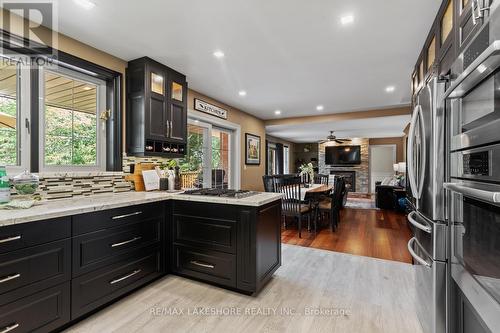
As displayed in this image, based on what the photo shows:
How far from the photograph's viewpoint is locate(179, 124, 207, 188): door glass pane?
3857mm

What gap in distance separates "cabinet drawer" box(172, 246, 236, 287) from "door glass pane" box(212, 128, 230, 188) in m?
2.22

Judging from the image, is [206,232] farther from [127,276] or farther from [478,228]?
[478,228]

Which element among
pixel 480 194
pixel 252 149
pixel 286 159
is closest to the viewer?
pixel 480 194

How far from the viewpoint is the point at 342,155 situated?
33.6 feet

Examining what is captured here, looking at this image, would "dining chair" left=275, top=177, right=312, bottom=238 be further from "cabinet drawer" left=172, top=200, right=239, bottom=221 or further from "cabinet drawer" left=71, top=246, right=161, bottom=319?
"cabinet drawer" left=71, top=246, right=161, bottom=319

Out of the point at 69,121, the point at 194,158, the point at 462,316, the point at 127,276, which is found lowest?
the point at 127,276

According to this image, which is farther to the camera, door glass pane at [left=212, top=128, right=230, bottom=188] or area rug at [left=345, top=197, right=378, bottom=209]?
area rug at [left=345, top=197, right=378, bottom=209]

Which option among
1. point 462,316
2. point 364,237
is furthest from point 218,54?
point 364,237

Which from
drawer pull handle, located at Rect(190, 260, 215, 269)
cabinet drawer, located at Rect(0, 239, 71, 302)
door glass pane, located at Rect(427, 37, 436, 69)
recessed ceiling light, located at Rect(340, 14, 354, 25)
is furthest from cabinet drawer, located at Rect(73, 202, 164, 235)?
door glass pane, located at Rect(427, 37, 436, 69)

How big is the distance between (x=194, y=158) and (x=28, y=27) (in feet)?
8.29

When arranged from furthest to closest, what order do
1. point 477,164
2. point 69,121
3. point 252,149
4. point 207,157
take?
point 252,149
point 207,157
point 69,121
point 477,164

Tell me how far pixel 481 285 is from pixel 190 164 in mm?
3631

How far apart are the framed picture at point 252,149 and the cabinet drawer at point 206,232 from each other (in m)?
3.31

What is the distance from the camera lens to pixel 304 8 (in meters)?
1.91
